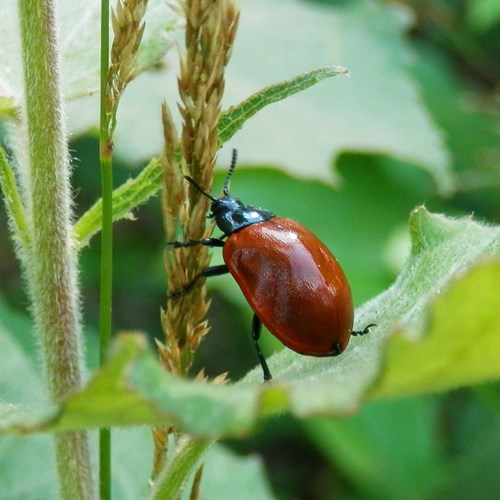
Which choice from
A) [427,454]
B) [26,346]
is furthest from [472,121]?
[26,346]

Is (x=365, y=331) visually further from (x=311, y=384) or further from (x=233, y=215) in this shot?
(x=311, y=384)

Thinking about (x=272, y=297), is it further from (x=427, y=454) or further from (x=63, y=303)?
(x=427, y=454)

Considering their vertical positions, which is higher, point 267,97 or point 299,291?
point 267,97

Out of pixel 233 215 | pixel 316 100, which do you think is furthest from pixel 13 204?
pixel 316 100

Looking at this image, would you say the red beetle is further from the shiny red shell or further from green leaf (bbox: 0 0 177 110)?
green leaf (bbox: 0 0 177 110)

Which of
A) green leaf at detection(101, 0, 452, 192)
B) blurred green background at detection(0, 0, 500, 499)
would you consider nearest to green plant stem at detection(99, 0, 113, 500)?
blurred green background at detection(0, 0, 500, 499)

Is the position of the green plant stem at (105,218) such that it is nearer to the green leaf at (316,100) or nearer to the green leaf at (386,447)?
the green leaf at (316,100)
